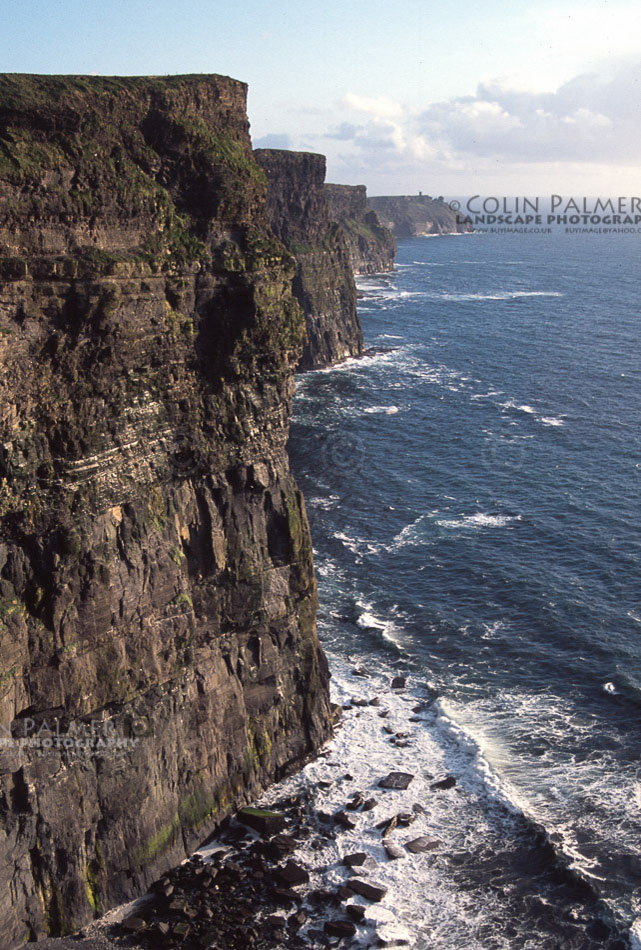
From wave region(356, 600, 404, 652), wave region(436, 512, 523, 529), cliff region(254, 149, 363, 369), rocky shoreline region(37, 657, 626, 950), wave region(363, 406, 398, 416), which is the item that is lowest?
rocky shoreline region(37, 657, 626, 950)

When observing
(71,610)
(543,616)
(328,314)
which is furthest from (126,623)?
(328,314)

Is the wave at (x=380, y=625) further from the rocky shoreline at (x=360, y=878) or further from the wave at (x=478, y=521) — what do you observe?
the wave at (x=478, y=521)

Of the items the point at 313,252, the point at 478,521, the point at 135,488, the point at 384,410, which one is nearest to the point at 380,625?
the point at 478,521

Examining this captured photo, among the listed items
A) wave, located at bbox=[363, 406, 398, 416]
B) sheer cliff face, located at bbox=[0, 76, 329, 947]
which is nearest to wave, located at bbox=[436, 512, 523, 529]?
sheer cliff face, located at bbox=[0, 76, 329, 947]

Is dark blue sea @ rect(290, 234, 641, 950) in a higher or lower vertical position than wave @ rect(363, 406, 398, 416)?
lower

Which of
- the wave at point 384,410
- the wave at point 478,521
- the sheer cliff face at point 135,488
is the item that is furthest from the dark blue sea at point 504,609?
the sheer cliff face at point 135,488

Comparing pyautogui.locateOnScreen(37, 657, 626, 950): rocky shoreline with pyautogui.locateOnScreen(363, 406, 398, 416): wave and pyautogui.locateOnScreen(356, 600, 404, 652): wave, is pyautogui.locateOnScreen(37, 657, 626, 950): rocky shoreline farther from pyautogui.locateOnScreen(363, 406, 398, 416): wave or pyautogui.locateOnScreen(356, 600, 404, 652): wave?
pyautogui.locateOnScreen(363, 406, 398, 416): wave

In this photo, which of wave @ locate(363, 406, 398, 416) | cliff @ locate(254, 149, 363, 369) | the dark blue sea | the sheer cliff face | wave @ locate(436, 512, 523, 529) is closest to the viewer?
the sheer cliff face
